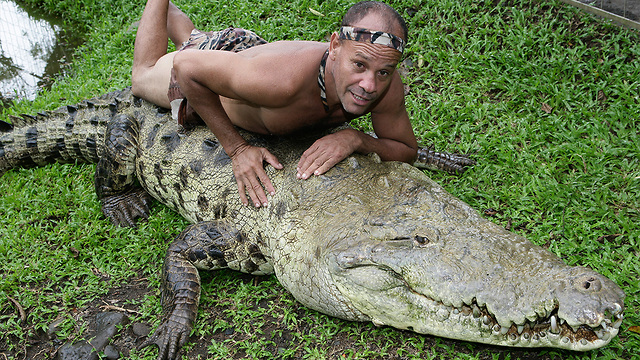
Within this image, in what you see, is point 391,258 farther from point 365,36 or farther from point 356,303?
point 365,36

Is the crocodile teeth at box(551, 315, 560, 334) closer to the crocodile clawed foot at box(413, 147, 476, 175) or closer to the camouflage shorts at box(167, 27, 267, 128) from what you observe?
the crocodile clawed foot at box(413, 147, 476, 175)

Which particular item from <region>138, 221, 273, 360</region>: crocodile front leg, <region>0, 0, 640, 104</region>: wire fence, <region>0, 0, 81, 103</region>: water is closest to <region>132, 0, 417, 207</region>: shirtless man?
<region>138, 221, 273, 360</region>: crocodile front leg

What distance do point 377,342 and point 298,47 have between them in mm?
1752

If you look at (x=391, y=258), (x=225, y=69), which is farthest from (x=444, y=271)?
(x=225, y=69)

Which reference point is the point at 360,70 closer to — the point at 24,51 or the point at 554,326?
the point at 554,326

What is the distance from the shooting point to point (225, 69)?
3.18 meters

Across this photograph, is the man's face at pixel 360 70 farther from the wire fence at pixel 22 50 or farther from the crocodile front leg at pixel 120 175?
the wire fence at pixel 22 50

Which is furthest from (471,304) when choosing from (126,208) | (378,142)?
(126,208)

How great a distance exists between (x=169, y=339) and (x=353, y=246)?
126 cm

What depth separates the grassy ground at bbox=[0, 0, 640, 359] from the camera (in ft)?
10.3

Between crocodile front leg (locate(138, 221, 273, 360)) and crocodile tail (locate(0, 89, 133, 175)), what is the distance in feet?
5.83

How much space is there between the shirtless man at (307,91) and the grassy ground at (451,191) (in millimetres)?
809

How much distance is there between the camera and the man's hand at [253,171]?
134 inches

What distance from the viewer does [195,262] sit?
3443mm
